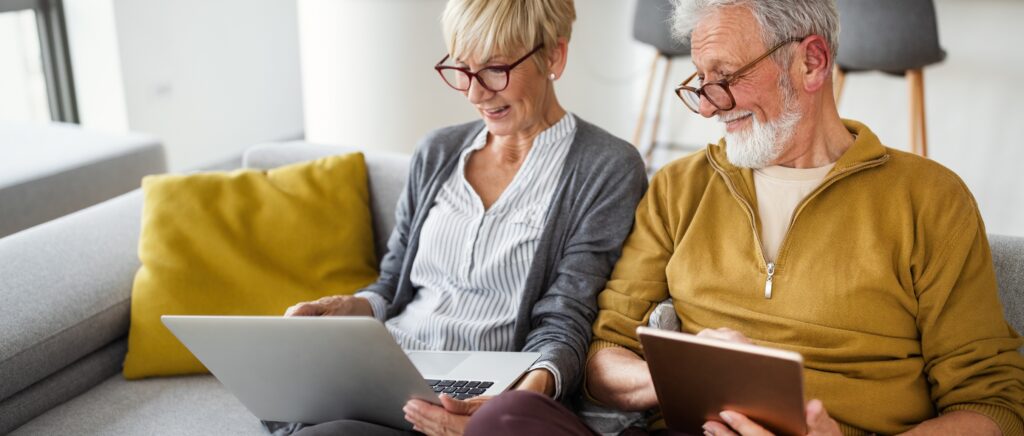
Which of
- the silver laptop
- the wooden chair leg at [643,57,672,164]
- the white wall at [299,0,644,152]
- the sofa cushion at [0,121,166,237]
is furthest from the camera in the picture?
the wooden chair leg at [643,57,672,164]

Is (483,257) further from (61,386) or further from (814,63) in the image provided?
(61,386)

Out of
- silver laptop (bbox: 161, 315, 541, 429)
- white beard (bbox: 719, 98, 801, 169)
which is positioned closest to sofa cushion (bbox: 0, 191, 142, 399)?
silver laptop (bbox: 161, 315, 541, 429)

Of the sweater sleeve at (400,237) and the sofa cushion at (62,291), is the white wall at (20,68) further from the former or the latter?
the sweater sleeve at (400,237)

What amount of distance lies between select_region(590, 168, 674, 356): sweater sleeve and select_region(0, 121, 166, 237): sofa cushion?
1.70 m

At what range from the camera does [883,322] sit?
142 centimetres

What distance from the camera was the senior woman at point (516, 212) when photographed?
5.38ft

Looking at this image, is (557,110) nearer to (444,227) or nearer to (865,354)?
(444,227)

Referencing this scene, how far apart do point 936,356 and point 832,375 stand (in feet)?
0.50

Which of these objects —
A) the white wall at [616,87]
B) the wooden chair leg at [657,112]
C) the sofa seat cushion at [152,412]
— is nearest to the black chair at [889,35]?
the white wall at [616,87]

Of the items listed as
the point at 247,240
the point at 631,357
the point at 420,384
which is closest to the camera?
the point at 420,384

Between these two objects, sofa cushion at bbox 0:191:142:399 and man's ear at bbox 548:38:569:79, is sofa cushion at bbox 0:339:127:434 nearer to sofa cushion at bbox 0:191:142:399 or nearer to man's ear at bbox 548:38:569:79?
sofa cushion at bbox 0:191:142:399

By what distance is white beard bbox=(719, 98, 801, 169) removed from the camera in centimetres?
151

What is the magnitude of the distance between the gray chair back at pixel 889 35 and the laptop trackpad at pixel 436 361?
6.09 feet

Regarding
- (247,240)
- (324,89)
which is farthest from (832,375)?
(324,89)
